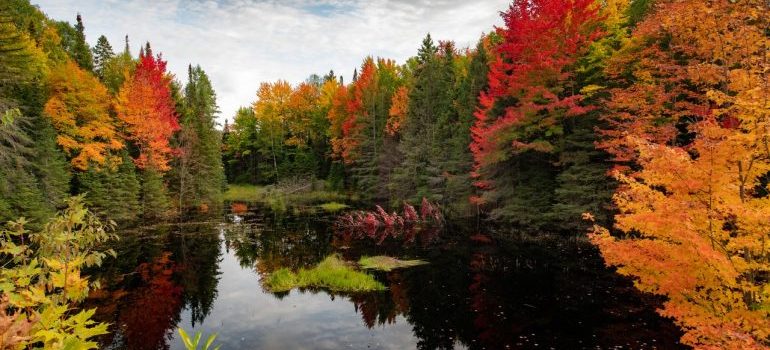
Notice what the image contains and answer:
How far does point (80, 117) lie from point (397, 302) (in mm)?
29043

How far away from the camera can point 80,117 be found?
106ft

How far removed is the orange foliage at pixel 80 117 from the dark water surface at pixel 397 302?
368 inches

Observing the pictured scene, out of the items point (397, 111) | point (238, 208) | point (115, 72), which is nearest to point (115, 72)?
point (115, 72)

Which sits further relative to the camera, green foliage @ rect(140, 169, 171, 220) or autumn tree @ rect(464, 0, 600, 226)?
green foliage @ rect(140, 169, 171, 220)

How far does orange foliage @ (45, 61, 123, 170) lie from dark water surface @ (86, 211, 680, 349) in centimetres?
934

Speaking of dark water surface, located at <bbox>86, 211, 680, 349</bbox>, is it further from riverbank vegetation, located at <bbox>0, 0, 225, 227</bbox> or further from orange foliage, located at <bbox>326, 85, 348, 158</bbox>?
orange foliage, located at <bbox>326, 85, 348, 158</bbox>

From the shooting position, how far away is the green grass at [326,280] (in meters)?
18.3

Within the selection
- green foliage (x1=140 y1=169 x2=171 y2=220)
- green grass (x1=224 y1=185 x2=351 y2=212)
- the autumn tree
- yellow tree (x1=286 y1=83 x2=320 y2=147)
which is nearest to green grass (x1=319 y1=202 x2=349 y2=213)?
green grass (x1=224 y1=185 x2=351 y2=212)

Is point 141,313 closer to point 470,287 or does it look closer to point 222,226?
point 470,287

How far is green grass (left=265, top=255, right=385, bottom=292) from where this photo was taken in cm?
1827

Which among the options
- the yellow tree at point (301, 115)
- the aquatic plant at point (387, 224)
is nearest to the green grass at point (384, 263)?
the aquatic plant at point (387, 224)

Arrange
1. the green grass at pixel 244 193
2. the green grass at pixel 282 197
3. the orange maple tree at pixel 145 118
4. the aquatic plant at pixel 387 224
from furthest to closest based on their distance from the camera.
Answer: the green grass at pixel 244 193 < the green grass at pixel 282 197 < the orange maple tree at pixel 145 118 < the aquatic plant at pixel 387 224

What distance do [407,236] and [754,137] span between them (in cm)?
2240

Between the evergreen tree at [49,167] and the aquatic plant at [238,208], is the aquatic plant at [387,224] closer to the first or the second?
the aquatic plant at [238,208]
